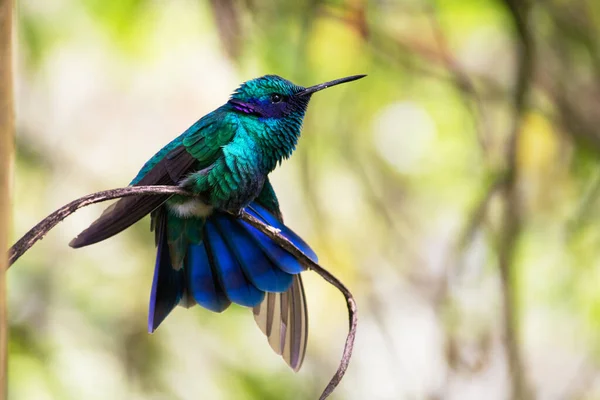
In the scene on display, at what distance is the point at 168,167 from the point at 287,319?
1.43 ft

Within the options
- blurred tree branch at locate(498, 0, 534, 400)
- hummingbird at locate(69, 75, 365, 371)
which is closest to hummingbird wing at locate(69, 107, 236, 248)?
hummingbird at locate(69, 75, 365, 371)

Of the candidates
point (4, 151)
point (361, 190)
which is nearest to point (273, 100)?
point (4, 151)

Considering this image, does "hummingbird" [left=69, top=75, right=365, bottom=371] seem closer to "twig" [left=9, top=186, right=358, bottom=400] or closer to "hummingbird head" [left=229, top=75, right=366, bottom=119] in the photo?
"hummingbird head" [left=229, top=75, right=366, bottom=119]

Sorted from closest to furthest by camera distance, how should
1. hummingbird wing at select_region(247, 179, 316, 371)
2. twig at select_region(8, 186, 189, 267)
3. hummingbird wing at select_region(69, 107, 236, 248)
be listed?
twig at select_region(8, 186, 189, 267)
hummingbird wing at select_region(69, 107, 236, 248)
hummingbird wing at select_region(247, 179, 316, 371)

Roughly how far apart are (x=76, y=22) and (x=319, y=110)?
1.37 meters

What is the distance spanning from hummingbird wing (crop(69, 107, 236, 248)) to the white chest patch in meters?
0.12

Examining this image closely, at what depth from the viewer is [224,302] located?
1732 mm

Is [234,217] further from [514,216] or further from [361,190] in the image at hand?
[361,190]

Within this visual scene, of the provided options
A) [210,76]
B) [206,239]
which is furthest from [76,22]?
[206,239]

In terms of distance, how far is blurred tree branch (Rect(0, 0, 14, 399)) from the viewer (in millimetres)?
702

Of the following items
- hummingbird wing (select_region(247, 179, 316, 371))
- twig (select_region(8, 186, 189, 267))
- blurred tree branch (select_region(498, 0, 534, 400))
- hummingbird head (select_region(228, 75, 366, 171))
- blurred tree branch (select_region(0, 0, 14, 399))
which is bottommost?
blurred tree branch (select_region(498, 0, 534, 400))

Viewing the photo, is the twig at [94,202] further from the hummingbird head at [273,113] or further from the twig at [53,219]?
the hummingbird head at [273,113]

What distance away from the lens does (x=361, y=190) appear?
13.6ft

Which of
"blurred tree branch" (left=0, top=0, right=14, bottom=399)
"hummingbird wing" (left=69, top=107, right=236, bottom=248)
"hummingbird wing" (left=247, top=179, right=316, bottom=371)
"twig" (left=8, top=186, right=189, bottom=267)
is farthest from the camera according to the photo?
"hummingbird wing" (left=247, top=179, right=316, bottom=371)
